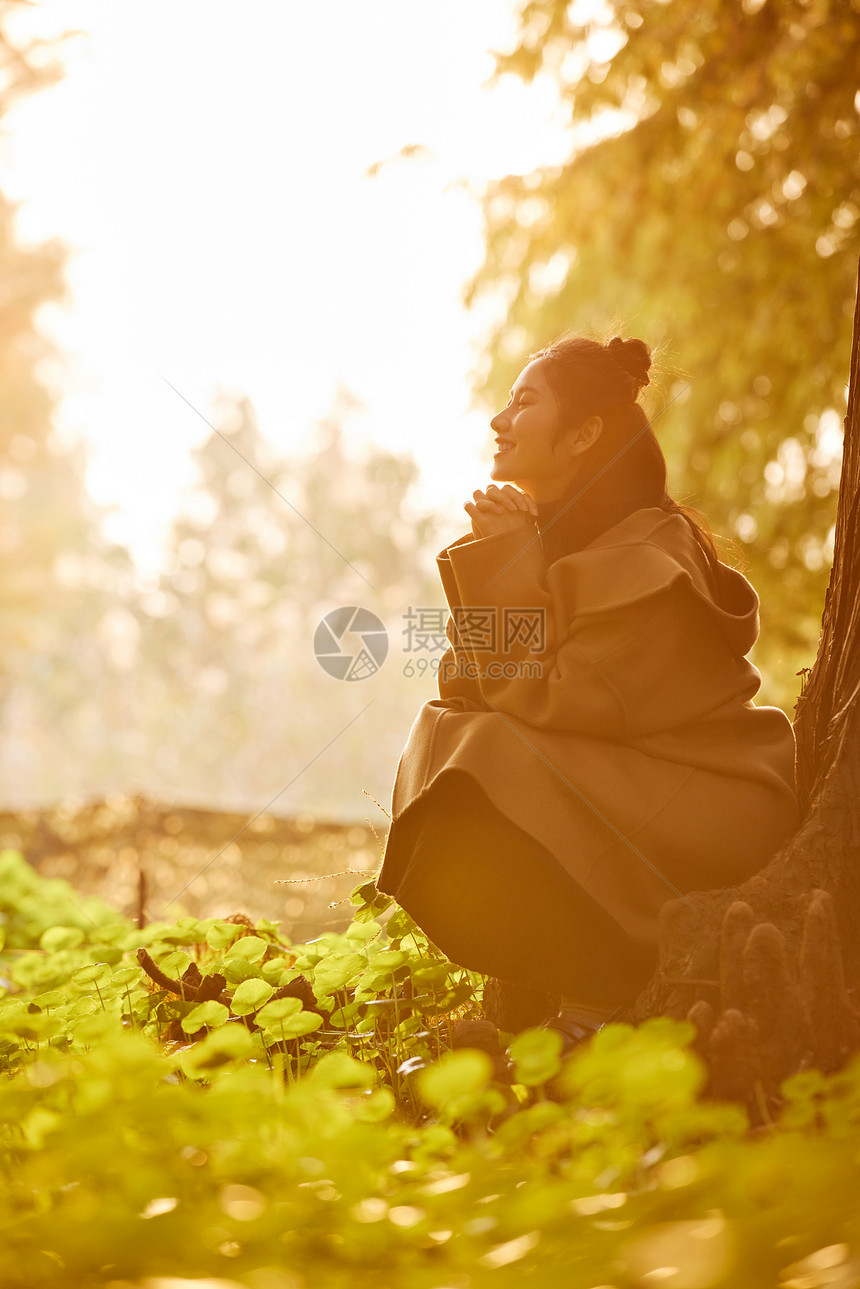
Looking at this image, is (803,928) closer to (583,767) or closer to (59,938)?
(583,767)

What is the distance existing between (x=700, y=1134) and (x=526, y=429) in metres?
1.44

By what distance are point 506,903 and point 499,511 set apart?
829mm

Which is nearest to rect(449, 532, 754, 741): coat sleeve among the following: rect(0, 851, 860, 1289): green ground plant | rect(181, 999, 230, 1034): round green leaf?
rect(0, 851, 860, 1289): green ground plant

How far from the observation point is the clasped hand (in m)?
2.13

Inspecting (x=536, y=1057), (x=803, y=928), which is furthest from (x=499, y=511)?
(x=536, y=1057)

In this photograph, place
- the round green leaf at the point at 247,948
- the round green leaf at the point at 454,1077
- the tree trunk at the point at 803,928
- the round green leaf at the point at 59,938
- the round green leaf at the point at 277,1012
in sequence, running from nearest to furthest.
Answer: the round green leaf at the point at 454,1077
the tree trunk at the point at 803,928
the round green leaf at the point at 277,1012
the round green leaf at the point at 247,948
the round green leaf at the point at 59,938

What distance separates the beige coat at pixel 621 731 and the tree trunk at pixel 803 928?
99 mm

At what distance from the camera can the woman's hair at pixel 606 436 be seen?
2.25 meters

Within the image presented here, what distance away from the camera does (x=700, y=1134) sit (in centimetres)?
143

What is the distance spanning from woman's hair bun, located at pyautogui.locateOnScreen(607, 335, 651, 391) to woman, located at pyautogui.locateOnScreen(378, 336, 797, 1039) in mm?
403

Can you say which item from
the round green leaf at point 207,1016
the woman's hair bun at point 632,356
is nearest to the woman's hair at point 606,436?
the woman's hair bun at point 632,356

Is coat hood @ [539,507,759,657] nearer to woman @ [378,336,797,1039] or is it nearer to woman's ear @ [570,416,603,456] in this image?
woman @ [378,336,797,1039]

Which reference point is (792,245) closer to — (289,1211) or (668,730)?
(668,730)

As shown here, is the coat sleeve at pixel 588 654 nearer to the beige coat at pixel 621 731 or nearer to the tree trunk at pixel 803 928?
the beige coat at pixel 621 731
